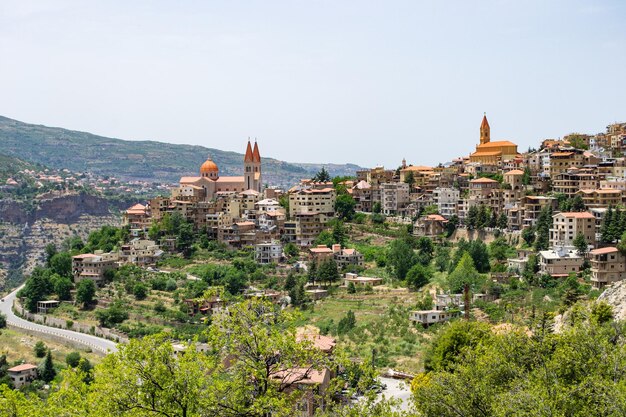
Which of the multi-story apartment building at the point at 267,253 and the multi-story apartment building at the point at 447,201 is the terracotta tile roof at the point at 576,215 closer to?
the multi-story apartment building at the point at 447,201

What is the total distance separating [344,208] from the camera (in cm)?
5209

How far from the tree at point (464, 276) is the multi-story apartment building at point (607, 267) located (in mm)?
4944

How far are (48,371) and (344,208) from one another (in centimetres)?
2296

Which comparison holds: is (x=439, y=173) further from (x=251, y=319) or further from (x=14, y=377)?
(x=251, y=319)

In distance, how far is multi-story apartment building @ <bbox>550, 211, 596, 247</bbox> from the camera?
38.8 meters

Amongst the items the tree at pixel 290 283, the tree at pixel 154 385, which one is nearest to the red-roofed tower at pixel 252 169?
the tree at pixel 290 283

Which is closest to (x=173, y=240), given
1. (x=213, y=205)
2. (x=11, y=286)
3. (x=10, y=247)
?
(x=213, y=205)

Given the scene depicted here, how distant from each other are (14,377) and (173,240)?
56.5ft

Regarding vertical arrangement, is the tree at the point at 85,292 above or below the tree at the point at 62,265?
below

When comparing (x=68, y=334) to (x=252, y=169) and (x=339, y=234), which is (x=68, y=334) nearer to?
(x=339, y=234)

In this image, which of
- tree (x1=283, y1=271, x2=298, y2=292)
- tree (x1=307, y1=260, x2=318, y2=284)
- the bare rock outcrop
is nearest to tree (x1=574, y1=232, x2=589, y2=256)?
the bare rock outcrop

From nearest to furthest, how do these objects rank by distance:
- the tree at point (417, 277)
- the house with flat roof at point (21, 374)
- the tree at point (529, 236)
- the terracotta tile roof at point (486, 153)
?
the house with flat roof at point (21, 374) < the tree at point (417, 277) < the tree at point (529, 236) < the terracotta tile roof at point (486, 153)

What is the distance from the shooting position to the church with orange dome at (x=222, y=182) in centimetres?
5541

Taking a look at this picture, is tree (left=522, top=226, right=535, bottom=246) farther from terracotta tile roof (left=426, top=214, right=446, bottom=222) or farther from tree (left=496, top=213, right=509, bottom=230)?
terracotta tile roof (left=426, top=214, right=446, bottom=222)
